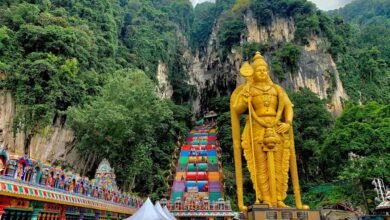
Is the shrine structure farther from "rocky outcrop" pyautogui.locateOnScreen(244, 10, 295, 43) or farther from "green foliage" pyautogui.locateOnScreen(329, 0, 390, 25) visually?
"green foliage" pyautogui.locateOnScreen(329, 0, 390, 25)

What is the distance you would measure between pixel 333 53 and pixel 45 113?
23.7 meters

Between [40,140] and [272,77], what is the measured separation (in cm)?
1917

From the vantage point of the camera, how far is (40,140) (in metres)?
13.0

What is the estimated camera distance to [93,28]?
19.5 meters

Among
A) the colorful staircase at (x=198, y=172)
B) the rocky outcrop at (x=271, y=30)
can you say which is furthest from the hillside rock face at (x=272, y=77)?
the colorful staircase at (x=198, y=172)

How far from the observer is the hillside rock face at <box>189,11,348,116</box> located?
82.6 ft

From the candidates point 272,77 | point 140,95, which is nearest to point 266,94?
point 140,95

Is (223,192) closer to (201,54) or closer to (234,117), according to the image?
(234,117)

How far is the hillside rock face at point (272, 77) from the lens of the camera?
25188 mm

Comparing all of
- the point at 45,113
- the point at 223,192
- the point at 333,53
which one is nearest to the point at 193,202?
the point at 223,192

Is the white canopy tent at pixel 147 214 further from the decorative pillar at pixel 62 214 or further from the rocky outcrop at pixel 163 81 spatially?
the rocky outcrop at pixel 163 81

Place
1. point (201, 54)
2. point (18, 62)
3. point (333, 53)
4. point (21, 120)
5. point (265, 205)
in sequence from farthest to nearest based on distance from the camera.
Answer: point (201, 54) < point (333, 53) < point (18, 62) < point (21, 120) < point (265, 205)

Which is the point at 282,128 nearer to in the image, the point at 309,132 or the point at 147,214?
the point at 147,214

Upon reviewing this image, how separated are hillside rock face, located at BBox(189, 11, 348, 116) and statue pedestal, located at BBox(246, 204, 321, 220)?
21.3 metres
